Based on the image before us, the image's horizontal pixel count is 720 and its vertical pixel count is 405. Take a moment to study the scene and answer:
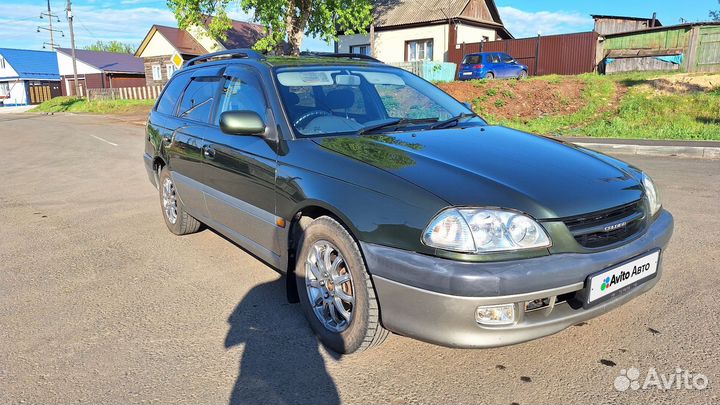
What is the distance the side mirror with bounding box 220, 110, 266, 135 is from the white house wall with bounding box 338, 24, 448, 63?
28462mm

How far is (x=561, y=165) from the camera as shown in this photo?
293 centimetres

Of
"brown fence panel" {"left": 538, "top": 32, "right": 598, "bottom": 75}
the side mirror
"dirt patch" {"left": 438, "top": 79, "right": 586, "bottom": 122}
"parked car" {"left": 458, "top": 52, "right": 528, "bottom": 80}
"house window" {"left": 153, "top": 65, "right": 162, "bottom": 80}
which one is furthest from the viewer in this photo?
"house window" {"left": 153, "top": 65, "right": 162, "bottom": 80}

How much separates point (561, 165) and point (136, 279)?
10.8ft

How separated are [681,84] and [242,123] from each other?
719 inches

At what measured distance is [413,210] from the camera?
247 cm

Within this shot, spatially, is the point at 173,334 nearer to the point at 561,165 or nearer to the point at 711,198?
the point at 561,165

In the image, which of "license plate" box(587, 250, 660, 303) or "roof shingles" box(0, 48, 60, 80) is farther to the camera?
"roof shingles" box(0, 48, 60, 80)

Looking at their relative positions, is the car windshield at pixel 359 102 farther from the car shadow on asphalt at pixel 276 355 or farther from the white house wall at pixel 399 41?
the white house wall at pixel 399 41

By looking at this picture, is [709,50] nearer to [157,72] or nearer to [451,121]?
[451,121]

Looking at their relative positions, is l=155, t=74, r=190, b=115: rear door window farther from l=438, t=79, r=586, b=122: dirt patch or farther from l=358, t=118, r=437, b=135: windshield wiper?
l=438, t=79, r=586, b=122: dirt patch

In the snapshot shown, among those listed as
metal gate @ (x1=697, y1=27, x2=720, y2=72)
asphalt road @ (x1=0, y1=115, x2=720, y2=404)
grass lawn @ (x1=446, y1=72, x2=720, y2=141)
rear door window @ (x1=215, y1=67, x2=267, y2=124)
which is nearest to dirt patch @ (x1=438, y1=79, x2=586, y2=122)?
grass lawn @ (x1=446, y1=72, x2=720, y2=141)

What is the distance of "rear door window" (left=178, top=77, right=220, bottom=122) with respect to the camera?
14.3 feet

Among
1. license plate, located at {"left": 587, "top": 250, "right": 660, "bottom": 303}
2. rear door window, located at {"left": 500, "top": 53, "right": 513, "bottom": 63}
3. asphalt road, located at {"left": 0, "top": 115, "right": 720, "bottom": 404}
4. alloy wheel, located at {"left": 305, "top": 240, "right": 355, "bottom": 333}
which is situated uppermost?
rear door window, located at {"left": 500, "top": 53, "right": 513, "bottom": 63}

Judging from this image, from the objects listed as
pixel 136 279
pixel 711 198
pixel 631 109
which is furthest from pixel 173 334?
pixel 631 109
